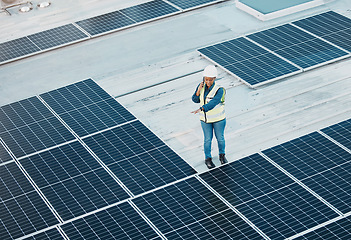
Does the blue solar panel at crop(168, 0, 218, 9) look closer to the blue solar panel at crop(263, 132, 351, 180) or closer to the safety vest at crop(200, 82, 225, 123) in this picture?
the blue solar panel at crop(263, 132, 351, 180)

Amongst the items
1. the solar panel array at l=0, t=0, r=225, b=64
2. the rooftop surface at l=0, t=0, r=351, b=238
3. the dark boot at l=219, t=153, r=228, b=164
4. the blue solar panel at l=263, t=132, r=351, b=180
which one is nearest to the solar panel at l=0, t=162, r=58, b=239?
the rooftop surface at l=0, t=0, r=351, b=238

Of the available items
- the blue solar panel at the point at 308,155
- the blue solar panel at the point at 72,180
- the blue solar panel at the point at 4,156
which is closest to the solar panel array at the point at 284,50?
the blue solar panel at the point at 308,155

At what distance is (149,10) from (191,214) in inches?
424

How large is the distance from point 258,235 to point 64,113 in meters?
6.75

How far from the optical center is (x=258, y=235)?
1365 centimetres

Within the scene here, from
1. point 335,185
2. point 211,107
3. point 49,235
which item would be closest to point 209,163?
point 211,107

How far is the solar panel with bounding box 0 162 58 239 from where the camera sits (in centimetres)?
1431

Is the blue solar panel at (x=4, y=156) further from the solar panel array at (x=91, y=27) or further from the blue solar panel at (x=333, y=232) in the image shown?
the blue solar panel at (x=333, y=232)

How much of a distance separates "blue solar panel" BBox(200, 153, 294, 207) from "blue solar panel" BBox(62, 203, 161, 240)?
6.05 feet

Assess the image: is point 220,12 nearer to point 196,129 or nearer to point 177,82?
point 177,82

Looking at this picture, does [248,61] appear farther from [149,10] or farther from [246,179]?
[246,179]

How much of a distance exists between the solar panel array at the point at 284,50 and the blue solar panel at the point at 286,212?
4.79 meters

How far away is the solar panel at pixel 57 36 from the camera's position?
22.0 metres

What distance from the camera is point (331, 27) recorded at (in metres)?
21.6
